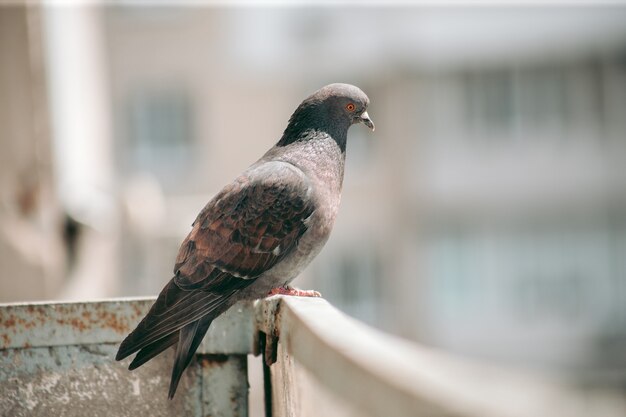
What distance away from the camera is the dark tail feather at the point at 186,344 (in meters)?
2.99

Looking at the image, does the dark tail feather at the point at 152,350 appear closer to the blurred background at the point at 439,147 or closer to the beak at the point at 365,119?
the beak at the point at 365,119

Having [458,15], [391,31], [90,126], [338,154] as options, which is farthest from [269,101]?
[338,154]

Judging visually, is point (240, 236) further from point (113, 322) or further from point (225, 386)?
point (225, 386)

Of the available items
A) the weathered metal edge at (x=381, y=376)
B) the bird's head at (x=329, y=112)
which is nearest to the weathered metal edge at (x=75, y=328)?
the weathered metal edge at (x=381, y=376)

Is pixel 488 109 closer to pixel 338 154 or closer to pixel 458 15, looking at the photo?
pixel 458 15

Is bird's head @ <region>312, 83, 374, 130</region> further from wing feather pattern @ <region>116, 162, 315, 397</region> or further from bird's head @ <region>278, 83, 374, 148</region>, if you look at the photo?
wing feather pattern @ <region>116, 162, 315, 397</region>

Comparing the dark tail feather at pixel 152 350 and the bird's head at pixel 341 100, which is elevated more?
the bird's head at pixel 341 100

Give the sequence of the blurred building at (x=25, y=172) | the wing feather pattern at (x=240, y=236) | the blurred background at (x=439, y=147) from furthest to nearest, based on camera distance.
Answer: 1. the blurred background at (x=439, y=147)
2. the blurred building at (x=25, y=172)
3. the wing feather pattern at (x=240, y=236)

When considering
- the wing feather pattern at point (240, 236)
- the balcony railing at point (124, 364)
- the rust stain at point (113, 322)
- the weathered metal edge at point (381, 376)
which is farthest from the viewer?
the wing feather pattern at point (240, 236)

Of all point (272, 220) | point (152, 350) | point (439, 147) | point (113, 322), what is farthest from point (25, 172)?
point (439, 147)

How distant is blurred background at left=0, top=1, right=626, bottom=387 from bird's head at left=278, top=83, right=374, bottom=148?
56.4 feet

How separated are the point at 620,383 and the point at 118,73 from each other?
13353mm

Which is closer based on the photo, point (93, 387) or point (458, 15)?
point (93, 387)

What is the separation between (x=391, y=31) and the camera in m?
22.4
